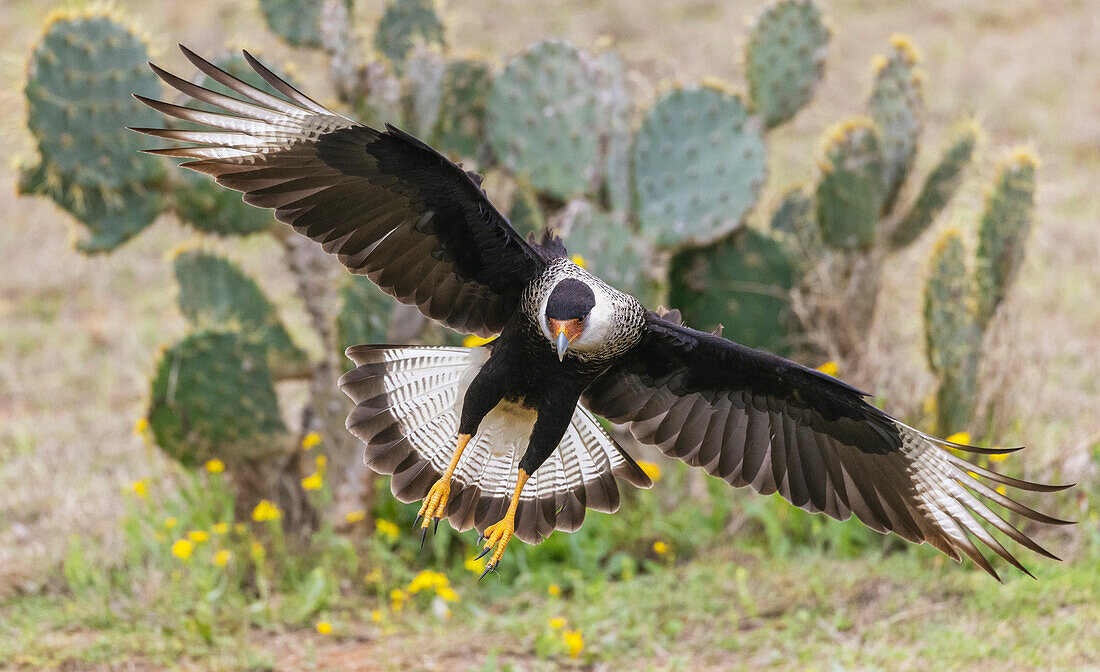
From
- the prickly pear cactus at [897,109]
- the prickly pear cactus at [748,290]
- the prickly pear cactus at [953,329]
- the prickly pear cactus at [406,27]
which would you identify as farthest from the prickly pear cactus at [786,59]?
the prickly pear cactus at [406,27]

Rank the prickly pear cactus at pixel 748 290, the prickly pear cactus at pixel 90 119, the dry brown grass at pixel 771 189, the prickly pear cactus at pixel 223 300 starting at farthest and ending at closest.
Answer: the prickly pear cactus at pixel 748 290 → the dry brown grass at pixel 771 189 → the prickly pear cactus at pixel 223 300 → the prickly pear cactus at pixel 90 119

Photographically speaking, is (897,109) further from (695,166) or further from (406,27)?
(406,27)

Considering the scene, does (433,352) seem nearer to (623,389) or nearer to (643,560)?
(623,389)

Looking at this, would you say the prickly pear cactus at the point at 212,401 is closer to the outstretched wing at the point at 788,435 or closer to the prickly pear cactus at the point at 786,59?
the outstretched wing at the point at 788,435

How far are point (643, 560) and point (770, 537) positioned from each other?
52 cm

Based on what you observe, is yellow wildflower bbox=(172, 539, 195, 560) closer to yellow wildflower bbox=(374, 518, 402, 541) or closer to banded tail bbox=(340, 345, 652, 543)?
yellow wildflower bbox=(374, 518, 402, 541)

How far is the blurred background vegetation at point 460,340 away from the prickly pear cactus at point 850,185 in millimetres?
13

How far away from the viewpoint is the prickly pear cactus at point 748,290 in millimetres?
5254

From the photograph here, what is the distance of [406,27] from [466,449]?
8.01 ft

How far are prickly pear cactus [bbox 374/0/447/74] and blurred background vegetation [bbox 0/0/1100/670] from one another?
0.01m

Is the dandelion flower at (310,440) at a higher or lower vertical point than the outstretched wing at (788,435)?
lower

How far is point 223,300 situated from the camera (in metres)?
4.70

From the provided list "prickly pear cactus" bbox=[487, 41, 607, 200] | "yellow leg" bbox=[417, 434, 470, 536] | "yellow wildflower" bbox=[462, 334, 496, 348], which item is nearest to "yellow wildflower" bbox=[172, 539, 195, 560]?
"yellow leg" bbox=[417, 434, 470, 536]

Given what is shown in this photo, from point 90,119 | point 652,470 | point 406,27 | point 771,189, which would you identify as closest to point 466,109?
point 406,27
